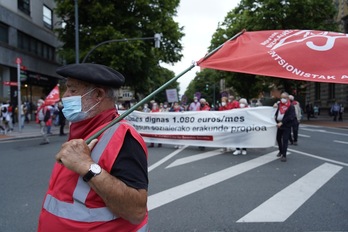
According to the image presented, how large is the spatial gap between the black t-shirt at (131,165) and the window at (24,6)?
2691 cm

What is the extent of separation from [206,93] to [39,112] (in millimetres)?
78988

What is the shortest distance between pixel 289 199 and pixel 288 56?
3438 mm

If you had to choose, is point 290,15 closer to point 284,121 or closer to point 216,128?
point 216,128

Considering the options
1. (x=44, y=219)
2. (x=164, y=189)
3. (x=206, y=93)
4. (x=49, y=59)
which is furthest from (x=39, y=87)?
(x=206, y=93)

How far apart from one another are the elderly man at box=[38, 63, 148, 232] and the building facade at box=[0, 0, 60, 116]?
64.0 ft

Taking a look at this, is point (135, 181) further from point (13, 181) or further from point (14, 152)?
point (14, 152)

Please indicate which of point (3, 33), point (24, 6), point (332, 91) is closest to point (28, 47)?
point (24, 6)

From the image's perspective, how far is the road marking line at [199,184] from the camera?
5121 mm

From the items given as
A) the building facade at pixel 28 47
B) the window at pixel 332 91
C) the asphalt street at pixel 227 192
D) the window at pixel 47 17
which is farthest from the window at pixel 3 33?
the window at pixel 332 91

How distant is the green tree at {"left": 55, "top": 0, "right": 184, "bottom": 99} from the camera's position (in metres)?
22.5

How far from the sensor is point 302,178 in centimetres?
661

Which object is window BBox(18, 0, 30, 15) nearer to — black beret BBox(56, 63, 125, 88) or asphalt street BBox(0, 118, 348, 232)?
asphalt street BBox(0, 118, 348, 232)

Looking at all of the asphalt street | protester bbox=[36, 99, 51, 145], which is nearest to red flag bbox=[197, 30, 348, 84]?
the asphalt street

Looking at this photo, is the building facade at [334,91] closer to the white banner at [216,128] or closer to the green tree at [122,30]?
the green tree at [122,30]
